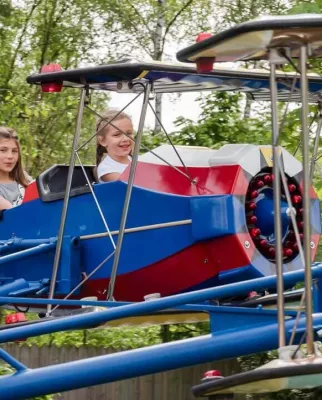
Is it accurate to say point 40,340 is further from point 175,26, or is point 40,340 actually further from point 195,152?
point 175,26

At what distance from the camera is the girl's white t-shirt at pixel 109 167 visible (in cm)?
713

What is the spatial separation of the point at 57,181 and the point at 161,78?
134 centimetres

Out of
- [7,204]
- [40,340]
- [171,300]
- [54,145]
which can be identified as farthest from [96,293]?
[54,145]

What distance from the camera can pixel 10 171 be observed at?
26.0 feet

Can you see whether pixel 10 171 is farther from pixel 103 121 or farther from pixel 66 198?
pixel 66 198

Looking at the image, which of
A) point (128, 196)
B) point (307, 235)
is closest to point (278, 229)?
point (307, 235)

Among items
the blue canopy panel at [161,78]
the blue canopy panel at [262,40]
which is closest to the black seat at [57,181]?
the blue canopy panel at [161,78]

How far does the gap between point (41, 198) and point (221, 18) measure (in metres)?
13.0

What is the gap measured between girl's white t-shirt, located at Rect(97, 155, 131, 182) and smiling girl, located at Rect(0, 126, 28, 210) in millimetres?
826

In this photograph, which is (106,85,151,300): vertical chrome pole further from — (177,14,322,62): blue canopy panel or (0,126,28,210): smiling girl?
(177,14,322,62): blue canopy panel

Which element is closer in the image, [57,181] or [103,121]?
[103,121]

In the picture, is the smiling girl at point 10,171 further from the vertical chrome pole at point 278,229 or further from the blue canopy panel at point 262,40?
the vertical chrome pole at point 278,229

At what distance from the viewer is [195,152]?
6.71m

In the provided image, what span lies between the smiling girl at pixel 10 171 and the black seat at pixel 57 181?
455mm
